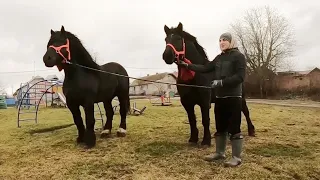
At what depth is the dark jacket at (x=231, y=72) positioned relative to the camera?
4.50 metres

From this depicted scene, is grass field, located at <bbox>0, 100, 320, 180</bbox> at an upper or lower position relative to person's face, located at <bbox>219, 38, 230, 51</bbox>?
lower

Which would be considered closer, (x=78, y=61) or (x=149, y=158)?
(x=149, y=158)

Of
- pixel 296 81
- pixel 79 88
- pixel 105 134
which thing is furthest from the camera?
pixel 296 81

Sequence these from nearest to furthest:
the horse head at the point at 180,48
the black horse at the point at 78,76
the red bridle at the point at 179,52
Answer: the horse head at the point at 180,48, the red bridle at the point at 179,52, the black horse at the point at 78,76

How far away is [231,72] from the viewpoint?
182 inches

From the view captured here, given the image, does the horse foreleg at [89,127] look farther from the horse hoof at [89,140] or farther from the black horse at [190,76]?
the black horse at [190,76]

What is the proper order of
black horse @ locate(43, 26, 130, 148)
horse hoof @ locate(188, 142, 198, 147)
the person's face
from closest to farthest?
the person's face < black horse @ locate(43, 26, 130, 148) < horse hoof @ locate(188, 142, 198, 147)

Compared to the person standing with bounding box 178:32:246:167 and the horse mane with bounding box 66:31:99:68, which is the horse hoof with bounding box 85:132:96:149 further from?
the person standing with bounding box 178:32:246:167

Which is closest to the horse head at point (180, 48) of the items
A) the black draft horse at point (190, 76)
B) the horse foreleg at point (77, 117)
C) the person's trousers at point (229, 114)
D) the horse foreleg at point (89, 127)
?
the black draft horse at point (190, 76)

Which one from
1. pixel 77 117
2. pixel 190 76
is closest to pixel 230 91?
pixel 190 76

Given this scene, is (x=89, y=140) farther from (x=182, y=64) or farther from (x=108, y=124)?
(x=182, y=64)

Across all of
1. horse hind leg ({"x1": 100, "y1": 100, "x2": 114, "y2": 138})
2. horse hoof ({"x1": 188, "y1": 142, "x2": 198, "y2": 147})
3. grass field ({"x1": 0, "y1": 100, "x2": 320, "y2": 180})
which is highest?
horse hind leg ({"x1": 100, "y1": 100, "x2": 114, "y2": 138})

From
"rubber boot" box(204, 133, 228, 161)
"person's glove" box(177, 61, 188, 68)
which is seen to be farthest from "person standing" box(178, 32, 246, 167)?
"person's glove" box(177, 61, 188, 68)

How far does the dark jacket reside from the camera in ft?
14.8
